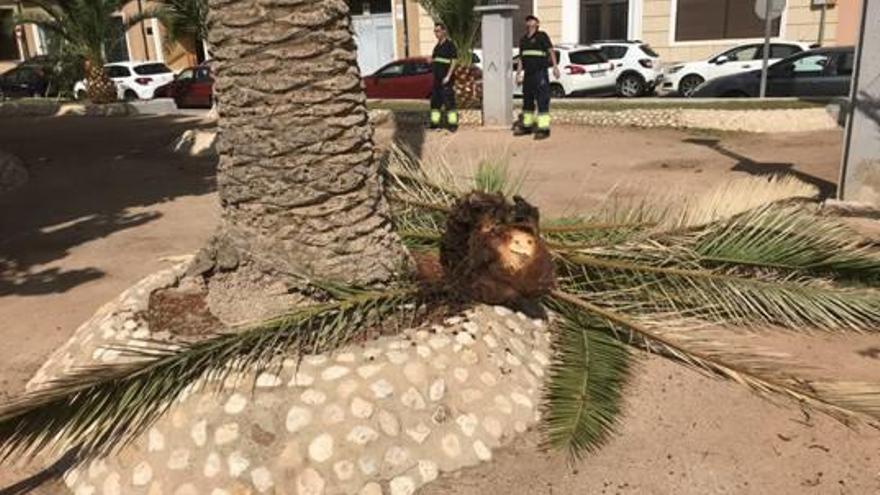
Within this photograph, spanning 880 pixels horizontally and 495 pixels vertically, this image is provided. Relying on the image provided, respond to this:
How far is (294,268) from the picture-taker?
3.52 metres

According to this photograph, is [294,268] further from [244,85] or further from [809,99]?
[809,99]

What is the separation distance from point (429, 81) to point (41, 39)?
75.5 feet

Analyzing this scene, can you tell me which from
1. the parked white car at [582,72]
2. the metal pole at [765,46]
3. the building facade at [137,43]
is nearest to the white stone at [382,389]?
the metal pole at [765,46]

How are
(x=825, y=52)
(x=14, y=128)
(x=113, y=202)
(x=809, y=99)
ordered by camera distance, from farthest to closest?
(x=14, y=128) → (x=825, y=52) → (x=809, y=99) → (x=113, y=202)

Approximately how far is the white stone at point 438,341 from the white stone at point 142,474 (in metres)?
1.21

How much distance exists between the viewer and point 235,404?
117 inches

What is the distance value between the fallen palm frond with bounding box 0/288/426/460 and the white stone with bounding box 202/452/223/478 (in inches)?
10.8

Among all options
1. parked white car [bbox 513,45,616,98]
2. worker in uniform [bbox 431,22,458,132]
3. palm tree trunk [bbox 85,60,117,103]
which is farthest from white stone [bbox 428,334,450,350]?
palm tree trunk [bbox 85,60,117,103]

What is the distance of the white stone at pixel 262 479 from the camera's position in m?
2.81

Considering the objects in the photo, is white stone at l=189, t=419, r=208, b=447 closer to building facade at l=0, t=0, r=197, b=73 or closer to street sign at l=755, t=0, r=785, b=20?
street sign at l=755, t=0, r=785, b=20

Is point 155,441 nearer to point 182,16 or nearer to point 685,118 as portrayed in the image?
point 685,118

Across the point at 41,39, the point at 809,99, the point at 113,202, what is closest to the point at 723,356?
the point at 113,202

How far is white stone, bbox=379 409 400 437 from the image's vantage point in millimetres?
2967

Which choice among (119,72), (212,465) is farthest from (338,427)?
(119,72)
